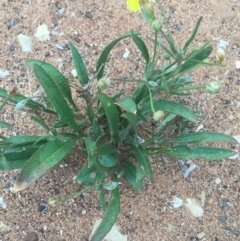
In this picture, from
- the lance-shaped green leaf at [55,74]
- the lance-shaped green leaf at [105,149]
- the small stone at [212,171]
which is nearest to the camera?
the lance-shaped green leaf at [105,149]

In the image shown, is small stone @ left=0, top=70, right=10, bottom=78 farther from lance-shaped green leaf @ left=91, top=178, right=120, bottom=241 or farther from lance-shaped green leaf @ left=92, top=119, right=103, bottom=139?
lance-shaped green leaf @ left=91, top=178, right=120, bottom=241

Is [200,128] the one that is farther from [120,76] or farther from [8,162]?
[8,162]

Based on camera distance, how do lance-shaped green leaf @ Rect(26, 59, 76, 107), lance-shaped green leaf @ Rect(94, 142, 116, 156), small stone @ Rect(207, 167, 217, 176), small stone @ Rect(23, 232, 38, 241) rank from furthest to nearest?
1. small stone @ Rect(207, 167, 217, 176)
2. small stone @ Rect(23, 232, 38, 241)
3. lance-shaped green leaf @ Rect(26, 59, 76, 107)
4. lance-shaped green leaf @ Rect(94, 142, 116, 156)

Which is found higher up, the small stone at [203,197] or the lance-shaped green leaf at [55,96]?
the lance-shaped green leaf at [55,96]

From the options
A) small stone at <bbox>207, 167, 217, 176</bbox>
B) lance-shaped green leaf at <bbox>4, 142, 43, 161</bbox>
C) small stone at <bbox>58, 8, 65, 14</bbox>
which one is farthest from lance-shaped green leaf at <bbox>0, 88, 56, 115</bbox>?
small stone at <bbox>207, 167, 217, 176</bbox>

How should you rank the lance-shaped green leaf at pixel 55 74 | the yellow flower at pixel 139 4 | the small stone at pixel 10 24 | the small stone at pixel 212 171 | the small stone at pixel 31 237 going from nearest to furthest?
the yellow flower at pixel 139 4, the lance-shaped green leaf at pixel 55 74, the small stone at pixel 31 237, the small stone at pixel 212 171, the small stone at pixel 10 24

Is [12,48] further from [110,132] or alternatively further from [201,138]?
[201,138]

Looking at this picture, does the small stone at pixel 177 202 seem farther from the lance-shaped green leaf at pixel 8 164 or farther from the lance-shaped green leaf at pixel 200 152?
the lance-shaped green leaf at pixel 8 164

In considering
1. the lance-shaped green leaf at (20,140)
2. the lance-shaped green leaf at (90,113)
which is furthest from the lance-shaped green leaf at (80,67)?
the lance-shaped green leaf at (20,140)

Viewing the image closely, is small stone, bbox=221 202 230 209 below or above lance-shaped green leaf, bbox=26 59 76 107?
below

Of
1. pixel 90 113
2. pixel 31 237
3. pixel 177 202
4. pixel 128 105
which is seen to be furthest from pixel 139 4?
pixel 31 237
